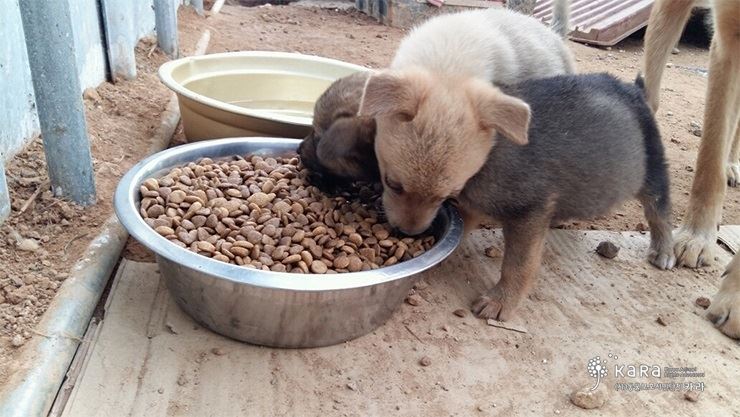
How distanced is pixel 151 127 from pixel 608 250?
2.43 metres

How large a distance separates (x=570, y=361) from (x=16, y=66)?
2526mm

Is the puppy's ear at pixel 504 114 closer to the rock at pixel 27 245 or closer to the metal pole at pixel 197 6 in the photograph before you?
the rock at pixel 27 245

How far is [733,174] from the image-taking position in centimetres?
422

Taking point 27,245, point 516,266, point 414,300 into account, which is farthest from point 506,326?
point 27,245

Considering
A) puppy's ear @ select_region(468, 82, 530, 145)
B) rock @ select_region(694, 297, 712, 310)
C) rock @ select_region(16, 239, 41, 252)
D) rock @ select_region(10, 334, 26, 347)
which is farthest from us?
rock @ select_region(694, 297, 712, 310)

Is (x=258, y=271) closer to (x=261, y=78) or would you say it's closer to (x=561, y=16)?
(x=261, y=78)

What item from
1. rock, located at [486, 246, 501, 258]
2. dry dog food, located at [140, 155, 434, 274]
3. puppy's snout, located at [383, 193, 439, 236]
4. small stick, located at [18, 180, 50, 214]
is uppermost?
puppy's snout, located at [383, 193, 439, 236]

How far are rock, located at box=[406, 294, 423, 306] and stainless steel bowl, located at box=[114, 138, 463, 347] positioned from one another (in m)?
0.20

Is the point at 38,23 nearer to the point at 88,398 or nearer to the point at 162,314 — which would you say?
the point at 162,314

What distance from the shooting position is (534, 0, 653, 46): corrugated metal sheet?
741 cm

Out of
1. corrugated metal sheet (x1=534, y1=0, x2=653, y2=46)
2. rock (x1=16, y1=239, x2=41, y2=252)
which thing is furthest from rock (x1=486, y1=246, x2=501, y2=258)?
corrugated metal sheet (x1=534, y1=0, x2=653, y2=46)

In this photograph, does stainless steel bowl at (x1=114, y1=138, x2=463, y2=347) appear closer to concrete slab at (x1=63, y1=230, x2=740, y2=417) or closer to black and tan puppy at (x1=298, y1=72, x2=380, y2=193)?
concrete slab at (x1=63, y1=230, x2=740, y2=417)

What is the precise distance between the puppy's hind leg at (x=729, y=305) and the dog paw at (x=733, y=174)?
1.62 metres

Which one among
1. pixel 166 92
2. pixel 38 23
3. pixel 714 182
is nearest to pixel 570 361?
pixel 714 182
